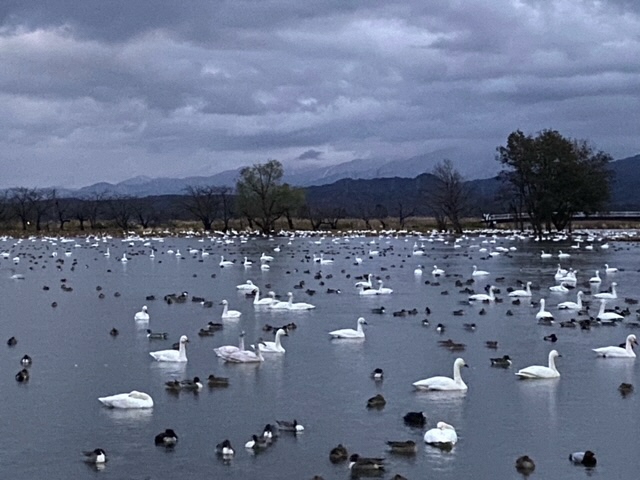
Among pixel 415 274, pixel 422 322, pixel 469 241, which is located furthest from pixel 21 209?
pixel 422 322

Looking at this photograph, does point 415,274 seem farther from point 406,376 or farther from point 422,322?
point 406,376

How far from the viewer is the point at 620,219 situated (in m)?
126

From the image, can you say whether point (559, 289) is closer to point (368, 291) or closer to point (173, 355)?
point (368, 291)

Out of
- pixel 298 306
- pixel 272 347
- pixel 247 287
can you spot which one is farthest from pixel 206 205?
pixel 272 347

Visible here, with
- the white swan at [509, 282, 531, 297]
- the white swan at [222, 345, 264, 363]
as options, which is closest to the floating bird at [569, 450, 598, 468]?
the white swan at [222, 345, 264, 363]

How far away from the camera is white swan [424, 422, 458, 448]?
50.5ft

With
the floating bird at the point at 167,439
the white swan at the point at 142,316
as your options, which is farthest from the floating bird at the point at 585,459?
the white swan at the point at 142,316

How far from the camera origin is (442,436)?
15414 millimetres

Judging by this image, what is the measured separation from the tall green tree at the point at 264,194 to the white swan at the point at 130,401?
89880mm

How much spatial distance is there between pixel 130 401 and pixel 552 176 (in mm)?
75470

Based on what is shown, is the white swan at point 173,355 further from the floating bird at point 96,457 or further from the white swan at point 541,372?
the floating bird at point 96,457

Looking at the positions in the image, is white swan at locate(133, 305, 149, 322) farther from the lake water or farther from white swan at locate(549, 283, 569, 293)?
white swan at locate(549, 283, 569, 293)

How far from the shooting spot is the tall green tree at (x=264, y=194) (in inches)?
4316

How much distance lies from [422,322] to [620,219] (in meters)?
102
